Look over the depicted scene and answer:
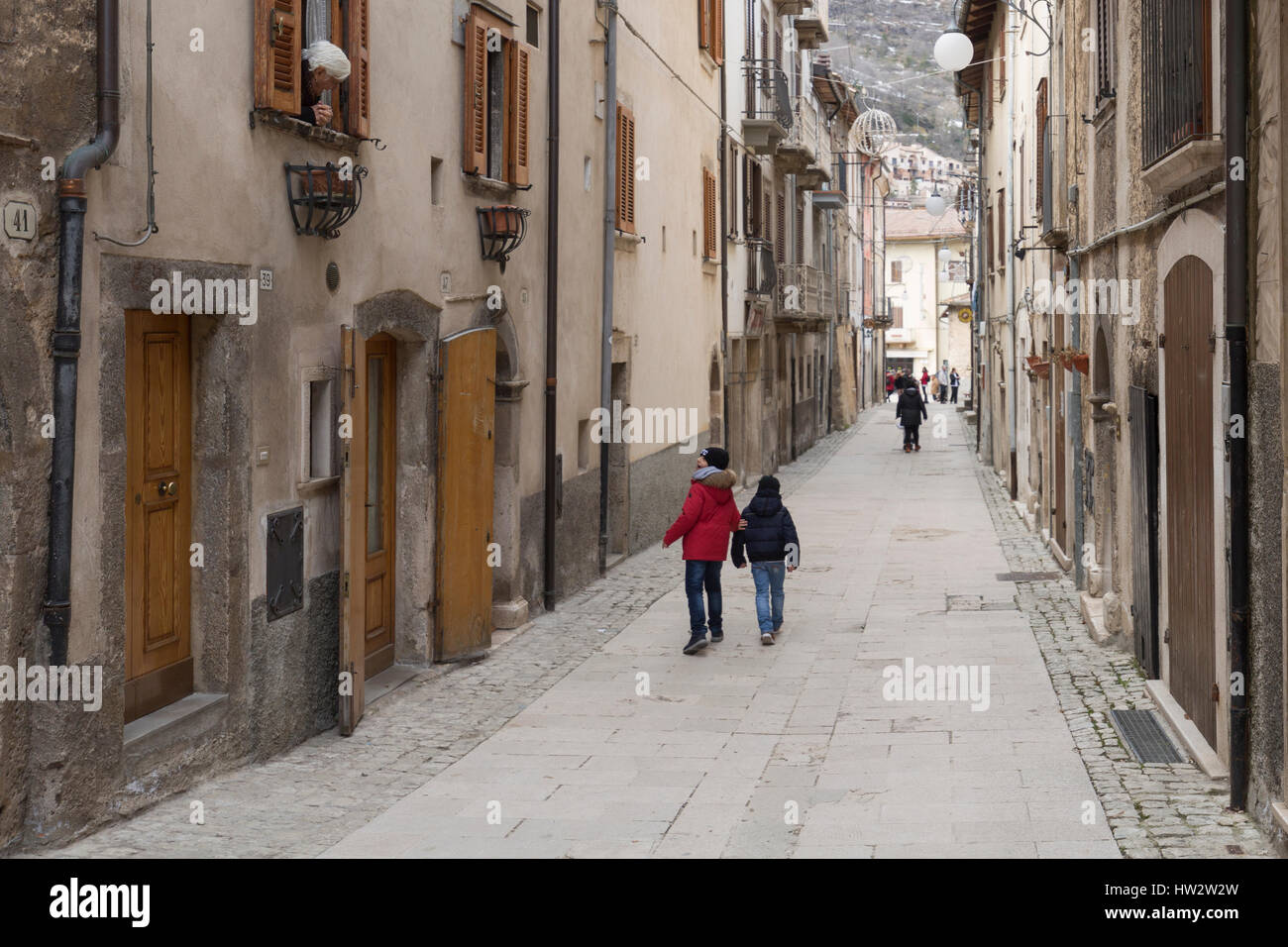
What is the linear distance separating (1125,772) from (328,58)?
21.2 ft

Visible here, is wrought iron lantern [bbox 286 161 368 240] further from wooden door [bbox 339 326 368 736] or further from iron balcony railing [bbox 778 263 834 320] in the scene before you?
iron balcony railing [bbox 778 263 834 320]

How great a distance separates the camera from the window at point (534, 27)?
14953 millimetres

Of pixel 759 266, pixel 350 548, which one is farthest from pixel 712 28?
pixel 350 548

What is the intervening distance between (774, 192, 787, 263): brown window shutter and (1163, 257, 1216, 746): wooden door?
78.4 feet

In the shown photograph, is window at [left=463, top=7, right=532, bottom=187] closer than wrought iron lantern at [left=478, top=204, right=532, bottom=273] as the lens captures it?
Yes

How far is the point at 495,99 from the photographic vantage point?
13.8 meters

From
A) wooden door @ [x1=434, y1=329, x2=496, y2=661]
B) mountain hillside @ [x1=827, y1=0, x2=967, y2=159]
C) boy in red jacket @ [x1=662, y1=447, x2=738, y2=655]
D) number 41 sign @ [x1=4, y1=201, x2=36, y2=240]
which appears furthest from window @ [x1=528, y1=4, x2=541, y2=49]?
mountain hillside @ [x1=827, y1=0, x2=967, y2=159]

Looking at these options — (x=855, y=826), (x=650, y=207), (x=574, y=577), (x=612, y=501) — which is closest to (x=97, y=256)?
Result: (x=855, y=826)

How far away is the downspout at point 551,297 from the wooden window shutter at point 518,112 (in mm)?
1027

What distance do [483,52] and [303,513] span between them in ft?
17.1

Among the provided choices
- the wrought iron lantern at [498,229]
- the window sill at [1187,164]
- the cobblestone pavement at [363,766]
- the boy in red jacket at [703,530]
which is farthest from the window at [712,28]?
the window sill at [1187,164]

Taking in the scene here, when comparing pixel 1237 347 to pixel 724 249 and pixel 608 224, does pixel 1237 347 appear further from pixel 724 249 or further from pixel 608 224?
pixel 724 249

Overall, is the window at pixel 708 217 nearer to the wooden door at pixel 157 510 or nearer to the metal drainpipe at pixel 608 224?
the metal drainpipe at pixel 608 224

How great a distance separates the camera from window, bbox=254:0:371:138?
9.08m
